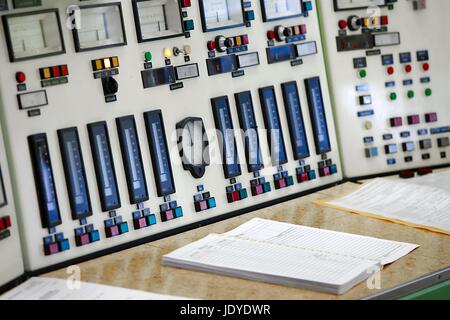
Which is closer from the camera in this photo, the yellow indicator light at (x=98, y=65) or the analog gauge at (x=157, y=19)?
the yellow indicator light at (x=98, y=65)

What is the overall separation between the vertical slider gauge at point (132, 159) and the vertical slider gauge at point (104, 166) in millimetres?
47

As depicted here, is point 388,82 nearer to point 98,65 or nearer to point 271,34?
point 271,34

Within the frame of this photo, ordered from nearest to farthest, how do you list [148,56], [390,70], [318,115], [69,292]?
[69,292] < [148,56] < [318,115] < [390,70]

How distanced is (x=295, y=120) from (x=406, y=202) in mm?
510

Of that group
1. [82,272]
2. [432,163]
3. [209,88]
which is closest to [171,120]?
[209,88]

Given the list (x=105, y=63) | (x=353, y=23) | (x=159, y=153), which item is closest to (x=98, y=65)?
(x=105, y=63)

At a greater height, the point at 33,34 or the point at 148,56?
the point at 33,34

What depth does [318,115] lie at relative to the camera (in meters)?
2.88

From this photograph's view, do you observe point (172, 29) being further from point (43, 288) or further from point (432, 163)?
point (432, 163)

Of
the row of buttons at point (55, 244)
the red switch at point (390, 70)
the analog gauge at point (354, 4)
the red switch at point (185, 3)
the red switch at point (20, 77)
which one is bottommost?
the row of buttons at point (55, 244)

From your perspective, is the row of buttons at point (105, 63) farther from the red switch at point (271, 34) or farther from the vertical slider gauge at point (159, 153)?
the red switch at point (271, 34)

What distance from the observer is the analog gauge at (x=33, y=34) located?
2223 mm

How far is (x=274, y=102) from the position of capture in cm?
277

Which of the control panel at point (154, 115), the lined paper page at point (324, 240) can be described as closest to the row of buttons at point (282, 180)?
the control panel at point (154, 115)
